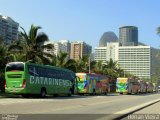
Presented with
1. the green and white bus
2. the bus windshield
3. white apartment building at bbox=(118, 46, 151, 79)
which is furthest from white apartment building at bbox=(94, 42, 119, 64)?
the bus windshield

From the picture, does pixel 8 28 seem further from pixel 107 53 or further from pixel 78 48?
pixel 107 53

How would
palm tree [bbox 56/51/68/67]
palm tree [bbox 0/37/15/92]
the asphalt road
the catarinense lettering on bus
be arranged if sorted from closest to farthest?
1. the asphalt road
2. the catarinense lettering on bus
3. palm tree [bbox 0/37/15/92]
4. palm tree [bbox 56/51/68/67]

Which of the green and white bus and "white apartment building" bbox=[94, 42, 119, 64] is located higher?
"white apartment building" bbox=[94, 42, 119, 64]

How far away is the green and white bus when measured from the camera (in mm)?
34594

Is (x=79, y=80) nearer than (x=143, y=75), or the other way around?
(x=79, y=80)

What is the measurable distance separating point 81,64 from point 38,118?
209 feet

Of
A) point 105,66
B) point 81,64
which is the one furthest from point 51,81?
point 105,66

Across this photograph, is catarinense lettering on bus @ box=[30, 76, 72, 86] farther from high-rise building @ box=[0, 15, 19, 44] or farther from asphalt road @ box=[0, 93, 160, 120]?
high-rise building @ box=[0, 15, 19, 44]

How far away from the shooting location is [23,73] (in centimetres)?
3444

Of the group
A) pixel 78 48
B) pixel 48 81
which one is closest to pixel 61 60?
A: pixel 48 81

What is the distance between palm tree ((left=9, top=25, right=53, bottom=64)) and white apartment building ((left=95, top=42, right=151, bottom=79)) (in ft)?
347

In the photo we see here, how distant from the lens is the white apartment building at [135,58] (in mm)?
165000

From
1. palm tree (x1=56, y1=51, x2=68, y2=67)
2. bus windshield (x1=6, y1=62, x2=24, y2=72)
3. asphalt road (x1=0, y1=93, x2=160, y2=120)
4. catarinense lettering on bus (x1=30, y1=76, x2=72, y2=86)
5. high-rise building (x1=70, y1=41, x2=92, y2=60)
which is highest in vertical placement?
high-rise building (x1=70, y1=41, x2=92, y2=60)

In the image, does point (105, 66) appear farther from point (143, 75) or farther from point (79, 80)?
point (143, 75)
